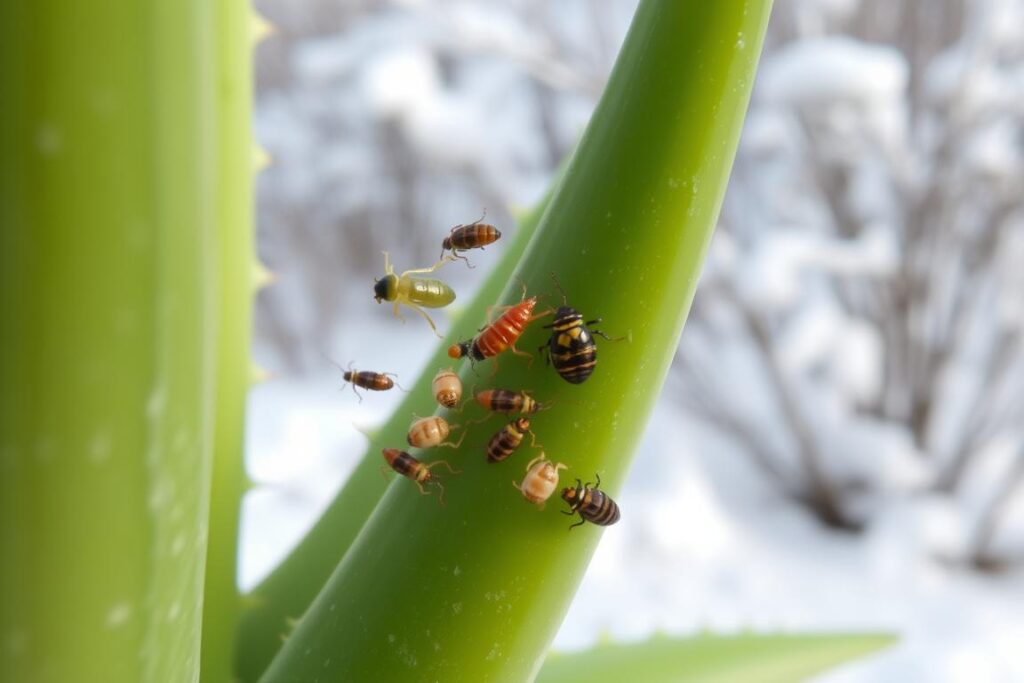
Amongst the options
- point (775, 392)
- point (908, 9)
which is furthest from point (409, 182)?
point (908, 9)

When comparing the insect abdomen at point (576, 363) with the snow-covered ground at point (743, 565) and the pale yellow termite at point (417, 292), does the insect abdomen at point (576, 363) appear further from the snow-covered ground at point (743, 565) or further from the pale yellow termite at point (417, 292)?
the snow-covered ground at point (743, 565)

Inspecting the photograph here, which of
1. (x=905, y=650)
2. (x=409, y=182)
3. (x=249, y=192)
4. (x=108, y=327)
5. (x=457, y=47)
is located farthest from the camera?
(x=409, y=182)

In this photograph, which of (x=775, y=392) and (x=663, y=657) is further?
(x=775, y=392)

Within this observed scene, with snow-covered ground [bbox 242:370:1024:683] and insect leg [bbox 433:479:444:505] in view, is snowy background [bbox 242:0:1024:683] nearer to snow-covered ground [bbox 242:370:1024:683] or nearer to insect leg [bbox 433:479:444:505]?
snow-covered ground [bbox 242:370:1024:683]

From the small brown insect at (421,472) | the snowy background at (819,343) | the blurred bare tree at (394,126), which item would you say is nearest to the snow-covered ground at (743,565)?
the snowy background at (819,343)

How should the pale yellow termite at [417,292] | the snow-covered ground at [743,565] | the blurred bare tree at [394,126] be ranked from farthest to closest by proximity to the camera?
the blurred bare tree at [394,126] < the snow-covered ground at [743,565] < the pale yellow termite at [417,292]

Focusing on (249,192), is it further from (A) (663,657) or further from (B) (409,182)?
(B) (409,182)

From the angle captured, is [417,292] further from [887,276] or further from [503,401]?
[887,276]

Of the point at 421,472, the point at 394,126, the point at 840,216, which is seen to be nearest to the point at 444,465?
the point at 421,472
